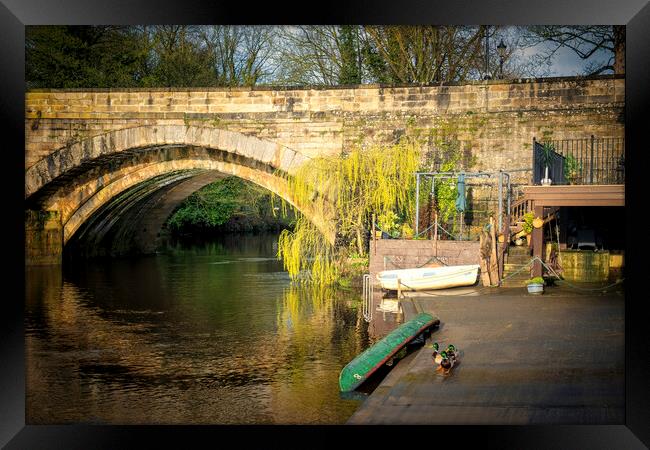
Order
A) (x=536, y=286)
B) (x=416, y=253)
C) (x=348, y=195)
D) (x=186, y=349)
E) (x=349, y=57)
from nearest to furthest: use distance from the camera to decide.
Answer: (x=186, y=349) < (x=536, y=286) < (x=416, y=253) < (x=348, y=195) < (x=349, y=57)

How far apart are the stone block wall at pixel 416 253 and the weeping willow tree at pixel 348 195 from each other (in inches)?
55.3

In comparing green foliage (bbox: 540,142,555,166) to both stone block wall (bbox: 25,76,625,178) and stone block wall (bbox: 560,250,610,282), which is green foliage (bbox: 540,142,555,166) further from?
stone block wall (bbox: 560,250,610,282)

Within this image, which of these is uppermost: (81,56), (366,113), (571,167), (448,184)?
(81,56)

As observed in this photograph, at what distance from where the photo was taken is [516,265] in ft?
39.0

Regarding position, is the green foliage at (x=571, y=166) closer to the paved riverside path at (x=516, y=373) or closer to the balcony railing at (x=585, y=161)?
the balcony railing at (x=585, y=161)

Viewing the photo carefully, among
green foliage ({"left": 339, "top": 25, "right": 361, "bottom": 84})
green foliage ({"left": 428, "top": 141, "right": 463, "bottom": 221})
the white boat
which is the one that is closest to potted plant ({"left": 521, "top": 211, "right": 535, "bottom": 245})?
the white boat

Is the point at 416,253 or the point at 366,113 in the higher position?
the point at 366,113

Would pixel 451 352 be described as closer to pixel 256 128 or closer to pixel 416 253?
pixel 416 253

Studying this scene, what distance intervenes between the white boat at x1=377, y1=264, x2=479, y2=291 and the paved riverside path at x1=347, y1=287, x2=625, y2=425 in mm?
1711

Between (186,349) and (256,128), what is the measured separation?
5.86 m

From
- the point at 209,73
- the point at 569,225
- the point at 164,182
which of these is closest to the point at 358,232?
the point at 569,225

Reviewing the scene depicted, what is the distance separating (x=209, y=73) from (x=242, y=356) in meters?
11.8

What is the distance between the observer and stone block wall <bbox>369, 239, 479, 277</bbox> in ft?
39.4

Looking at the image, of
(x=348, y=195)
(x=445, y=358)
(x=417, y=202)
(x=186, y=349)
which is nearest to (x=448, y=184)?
(x=417, y=202)
